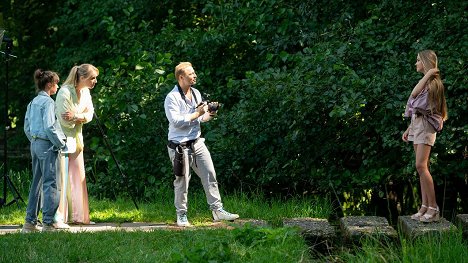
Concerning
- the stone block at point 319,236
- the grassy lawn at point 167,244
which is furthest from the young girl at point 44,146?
the stone block at point 319,236

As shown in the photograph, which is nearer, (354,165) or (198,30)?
(354,165)

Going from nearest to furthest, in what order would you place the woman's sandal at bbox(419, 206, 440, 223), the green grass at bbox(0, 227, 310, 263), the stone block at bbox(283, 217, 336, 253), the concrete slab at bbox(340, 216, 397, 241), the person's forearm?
the green grass at bbox(0, 227, 310, 263)
the concrete slab at bbox(340, 216, 397, 241)
the stone block at bbox(283, 217, 336, 253)
the woman's sandal at bbox(419, 206, 440, 223)
the person's forearm

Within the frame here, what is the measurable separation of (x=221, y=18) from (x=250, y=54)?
2.46 feet

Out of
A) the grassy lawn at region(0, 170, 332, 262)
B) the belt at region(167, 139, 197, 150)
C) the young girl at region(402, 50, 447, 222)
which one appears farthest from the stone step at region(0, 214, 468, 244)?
the belt at region(167, 139, 197, 150)

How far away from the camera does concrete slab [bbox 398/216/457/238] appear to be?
288 inches

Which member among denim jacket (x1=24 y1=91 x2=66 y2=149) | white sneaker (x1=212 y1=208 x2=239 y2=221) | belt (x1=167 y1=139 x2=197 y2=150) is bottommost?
white sneaker (x1=212 y1=208 x2=239 y2=221)

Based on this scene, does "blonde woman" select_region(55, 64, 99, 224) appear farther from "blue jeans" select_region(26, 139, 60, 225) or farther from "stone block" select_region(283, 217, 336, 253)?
"stone block" select_region(283, 217, 336, 253)

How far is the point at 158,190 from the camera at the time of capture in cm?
1202

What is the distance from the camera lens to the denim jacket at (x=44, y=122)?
880 centimetres

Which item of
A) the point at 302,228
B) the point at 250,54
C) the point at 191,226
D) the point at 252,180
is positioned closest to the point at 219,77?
the point at 250,54

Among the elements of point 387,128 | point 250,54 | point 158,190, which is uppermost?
point 250,54

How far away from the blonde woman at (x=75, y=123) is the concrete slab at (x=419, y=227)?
3.59 m

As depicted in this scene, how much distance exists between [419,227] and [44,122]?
3.76 metres

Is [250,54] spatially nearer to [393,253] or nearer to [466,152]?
[466,152]
